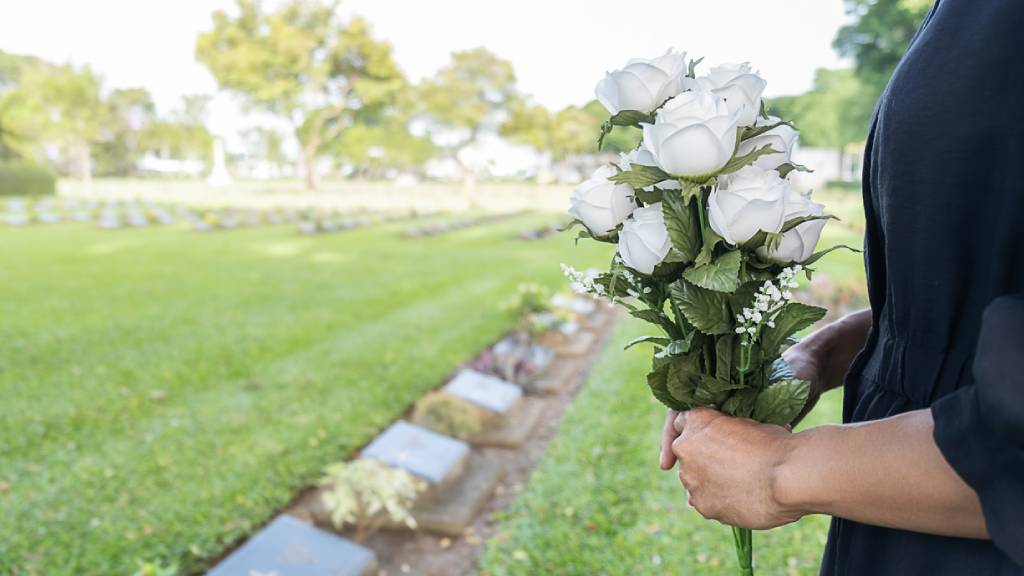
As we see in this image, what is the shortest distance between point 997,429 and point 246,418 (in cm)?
438

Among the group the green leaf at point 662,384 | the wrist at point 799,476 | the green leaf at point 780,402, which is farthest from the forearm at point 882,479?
the green leaf at point 662,384

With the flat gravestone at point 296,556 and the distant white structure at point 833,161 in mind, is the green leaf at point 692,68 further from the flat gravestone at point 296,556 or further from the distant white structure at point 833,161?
the distant white structure at point 833,161

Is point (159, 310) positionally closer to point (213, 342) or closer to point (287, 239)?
point (213, 342)

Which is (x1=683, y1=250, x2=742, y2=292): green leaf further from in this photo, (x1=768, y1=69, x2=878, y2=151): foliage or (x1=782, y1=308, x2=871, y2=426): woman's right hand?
(x1=768, y1=69, x2=878, y2=151): foliage

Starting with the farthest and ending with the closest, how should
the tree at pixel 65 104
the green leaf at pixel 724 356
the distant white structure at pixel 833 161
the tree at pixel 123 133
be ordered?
the distant white structure at pixel 833 161 → the tree at pixel 123 133 → the tree at pixel 65 104 → the green leaf at pixel 724 356

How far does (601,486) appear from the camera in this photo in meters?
3.62

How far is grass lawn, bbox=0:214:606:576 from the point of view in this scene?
3240 millimetres

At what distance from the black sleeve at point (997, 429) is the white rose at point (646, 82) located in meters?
0.49

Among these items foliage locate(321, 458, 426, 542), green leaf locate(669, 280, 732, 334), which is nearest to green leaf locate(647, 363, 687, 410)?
green leaf locate(669, 280, 732, 334)

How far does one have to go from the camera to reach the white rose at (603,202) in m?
1.05

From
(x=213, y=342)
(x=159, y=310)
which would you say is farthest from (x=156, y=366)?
(x=159, y=310)

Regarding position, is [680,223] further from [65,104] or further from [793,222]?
[65,104]

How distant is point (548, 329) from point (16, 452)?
13.4ft

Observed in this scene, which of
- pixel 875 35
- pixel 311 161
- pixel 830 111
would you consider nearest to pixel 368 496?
pixel 875 35
